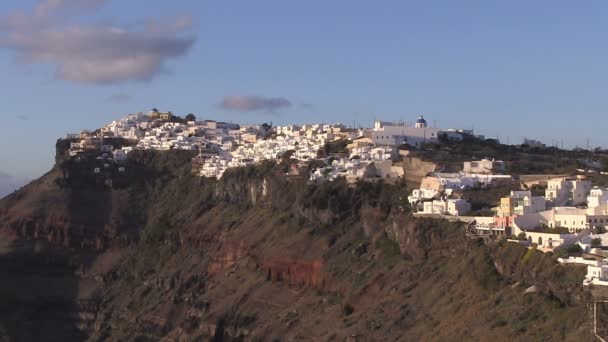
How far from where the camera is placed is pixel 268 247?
83062 mm

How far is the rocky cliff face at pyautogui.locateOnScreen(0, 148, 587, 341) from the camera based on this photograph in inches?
2338

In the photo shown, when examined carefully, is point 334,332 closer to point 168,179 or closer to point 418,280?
point 418,280

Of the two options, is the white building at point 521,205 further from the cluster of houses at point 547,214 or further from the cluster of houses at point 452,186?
the cluster of houses at point 452,186

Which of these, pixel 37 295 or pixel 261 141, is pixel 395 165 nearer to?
pixel 37 295

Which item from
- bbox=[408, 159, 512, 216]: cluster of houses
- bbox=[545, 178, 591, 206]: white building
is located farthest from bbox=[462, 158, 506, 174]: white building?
bbox=[545, 178, 591, 206]: white building

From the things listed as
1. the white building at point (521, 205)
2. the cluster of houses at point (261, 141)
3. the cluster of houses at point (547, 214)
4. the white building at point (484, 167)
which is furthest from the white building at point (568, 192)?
the white building at point (484, 167)

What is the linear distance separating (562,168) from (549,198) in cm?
1677

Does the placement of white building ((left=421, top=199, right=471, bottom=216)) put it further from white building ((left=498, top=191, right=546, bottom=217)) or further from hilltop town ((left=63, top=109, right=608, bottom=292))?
white building ((left=498, top=191, right=546, bottom=217))

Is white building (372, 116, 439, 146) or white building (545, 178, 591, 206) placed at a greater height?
white building (372, 116, 439, 146)

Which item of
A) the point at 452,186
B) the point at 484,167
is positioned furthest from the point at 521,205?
the point at 484,167

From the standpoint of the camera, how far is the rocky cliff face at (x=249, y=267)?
59375mm

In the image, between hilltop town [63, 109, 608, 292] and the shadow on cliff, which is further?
the shadow on cliff

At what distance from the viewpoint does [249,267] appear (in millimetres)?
83750

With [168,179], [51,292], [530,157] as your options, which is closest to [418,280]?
[530,157]
